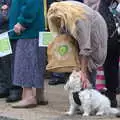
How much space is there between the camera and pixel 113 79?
7566mm

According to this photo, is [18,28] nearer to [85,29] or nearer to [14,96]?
[85,29]

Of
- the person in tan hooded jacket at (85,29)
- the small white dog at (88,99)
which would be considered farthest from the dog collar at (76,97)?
the person in tan hooded jacket at (85,29)

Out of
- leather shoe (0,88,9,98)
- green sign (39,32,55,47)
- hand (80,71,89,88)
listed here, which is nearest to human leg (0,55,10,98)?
leather shoe (0,88,9,98)

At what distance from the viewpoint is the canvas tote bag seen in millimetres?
7172

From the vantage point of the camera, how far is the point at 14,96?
8.44 metres

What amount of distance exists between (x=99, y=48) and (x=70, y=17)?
21.8 inches

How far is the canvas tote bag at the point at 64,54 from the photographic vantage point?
7172 mm

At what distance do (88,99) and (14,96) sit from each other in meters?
1.75

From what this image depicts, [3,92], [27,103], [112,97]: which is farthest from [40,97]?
[112,97]

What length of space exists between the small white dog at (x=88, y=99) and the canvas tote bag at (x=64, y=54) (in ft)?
0.42

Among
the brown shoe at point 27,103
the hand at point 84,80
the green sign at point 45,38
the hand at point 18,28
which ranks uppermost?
the hand at point 18,28

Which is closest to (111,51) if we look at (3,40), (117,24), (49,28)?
(117,24)

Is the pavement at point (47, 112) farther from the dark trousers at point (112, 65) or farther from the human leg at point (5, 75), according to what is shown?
the dark trousers at point (112, 65)

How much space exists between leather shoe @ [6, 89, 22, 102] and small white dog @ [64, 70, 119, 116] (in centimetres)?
145
